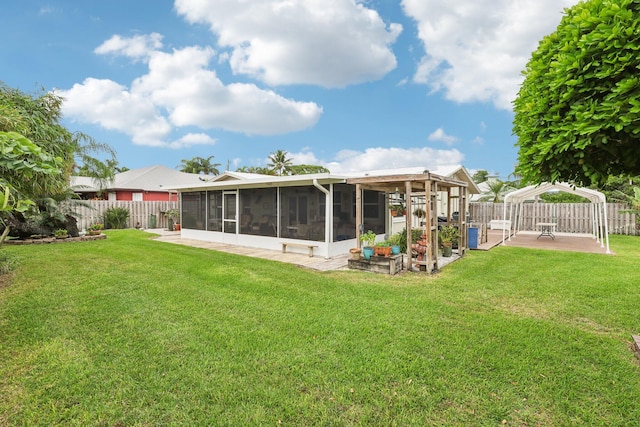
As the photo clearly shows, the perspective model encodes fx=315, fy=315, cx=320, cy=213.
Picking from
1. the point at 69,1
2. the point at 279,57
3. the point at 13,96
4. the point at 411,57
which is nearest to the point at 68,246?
the point at 13,96

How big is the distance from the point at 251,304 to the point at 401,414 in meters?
2.85

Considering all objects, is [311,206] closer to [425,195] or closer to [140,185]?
[425,195]

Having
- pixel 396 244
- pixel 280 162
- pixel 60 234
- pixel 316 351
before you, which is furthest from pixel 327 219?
pixel 280 162

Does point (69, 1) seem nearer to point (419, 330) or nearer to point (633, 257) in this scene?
point (419, 330)

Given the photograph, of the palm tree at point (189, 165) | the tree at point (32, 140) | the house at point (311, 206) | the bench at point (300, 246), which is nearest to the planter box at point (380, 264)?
the house at point (311, 206)

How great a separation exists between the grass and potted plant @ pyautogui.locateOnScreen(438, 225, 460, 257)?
108 inches

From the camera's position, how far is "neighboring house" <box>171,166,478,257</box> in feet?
27.3

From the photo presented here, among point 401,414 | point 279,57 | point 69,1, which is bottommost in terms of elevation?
point 401,414

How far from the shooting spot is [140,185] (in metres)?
24.0

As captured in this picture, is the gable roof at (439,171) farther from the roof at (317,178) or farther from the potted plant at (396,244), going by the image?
the potted plant at (396,244)

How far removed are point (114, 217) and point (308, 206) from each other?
518 inches

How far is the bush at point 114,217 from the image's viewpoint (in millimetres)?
16812

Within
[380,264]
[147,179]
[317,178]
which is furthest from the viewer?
[147,179]

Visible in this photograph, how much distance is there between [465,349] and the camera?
3240 mm
